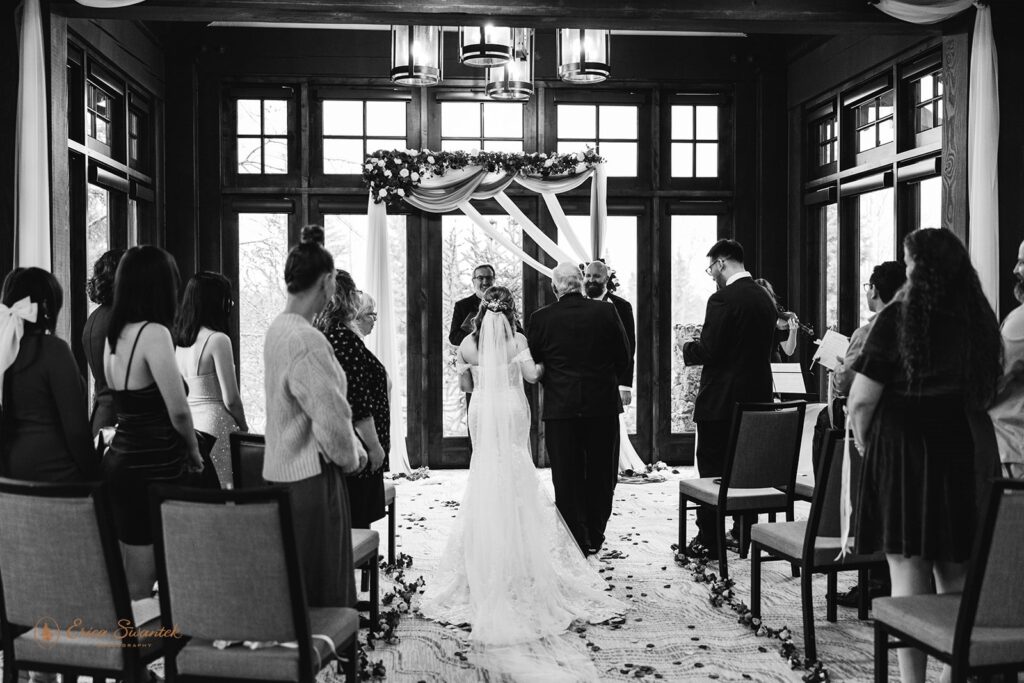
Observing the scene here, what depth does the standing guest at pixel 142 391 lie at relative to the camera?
3.37 metres

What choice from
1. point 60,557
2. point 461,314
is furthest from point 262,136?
point 60,557

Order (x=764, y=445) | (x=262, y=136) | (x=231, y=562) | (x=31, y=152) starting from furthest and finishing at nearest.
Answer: (x=262, y=136), (x=31, y=152), (x=764, y=445), (x=231, y=562)

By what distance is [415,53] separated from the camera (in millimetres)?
6461

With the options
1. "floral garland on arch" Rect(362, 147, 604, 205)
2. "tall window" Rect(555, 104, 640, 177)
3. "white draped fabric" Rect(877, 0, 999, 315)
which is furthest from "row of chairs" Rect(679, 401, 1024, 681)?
"tall window" Rect(555, 104, 640, 177)

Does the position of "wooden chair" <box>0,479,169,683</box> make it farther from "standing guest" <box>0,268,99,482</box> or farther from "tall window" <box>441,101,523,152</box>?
"tall window" <box>441,101,523,152</box>

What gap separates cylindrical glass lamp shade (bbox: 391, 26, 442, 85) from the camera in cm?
646

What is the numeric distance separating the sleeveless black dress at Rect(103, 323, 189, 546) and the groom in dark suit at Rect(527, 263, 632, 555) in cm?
243

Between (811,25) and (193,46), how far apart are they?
563cm

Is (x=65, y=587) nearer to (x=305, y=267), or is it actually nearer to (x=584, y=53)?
(x=305, y=267)

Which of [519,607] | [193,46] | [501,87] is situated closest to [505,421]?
[519,607]

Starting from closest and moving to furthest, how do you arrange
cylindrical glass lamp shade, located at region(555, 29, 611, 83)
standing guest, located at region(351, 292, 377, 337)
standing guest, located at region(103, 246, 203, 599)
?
1. standing guest, located at region(103, 246, 203, 599)
2. standing guest, located at region(351, 292, 377, 337)
3. cylindrical glass lamp shade, located at region(555, 29, 611, 83)

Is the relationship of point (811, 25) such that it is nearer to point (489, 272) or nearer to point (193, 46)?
point (489, 272)

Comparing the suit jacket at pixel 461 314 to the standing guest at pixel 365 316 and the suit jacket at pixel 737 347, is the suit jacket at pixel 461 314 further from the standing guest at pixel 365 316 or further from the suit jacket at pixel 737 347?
the standing guest at pixel 365 316

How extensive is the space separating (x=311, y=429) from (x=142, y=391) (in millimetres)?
726
